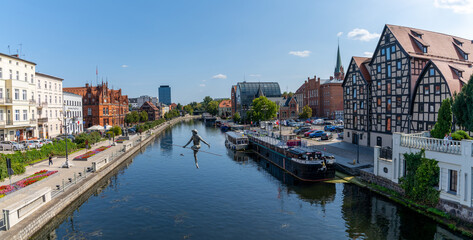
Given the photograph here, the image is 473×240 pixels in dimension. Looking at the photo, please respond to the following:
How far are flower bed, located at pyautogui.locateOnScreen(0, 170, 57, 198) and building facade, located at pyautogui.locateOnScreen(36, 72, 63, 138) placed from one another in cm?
3049

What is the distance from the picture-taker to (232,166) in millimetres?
41188

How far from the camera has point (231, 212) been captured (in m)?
23.0

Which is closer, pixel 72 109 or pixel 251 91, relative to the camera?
pixel 72 109

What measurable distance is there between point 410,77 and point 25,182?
4135cm

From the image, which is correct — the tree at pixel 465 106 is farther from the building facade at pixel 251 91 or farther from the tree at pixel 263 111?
the building facade at pixel 251 91

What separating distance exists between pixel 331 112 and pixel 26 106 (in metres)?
76.5

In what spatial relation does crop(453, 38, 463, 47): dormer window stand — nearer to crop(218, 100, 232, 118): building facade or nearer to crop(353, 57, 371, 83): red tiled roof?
crop(353, 57, 371, 83): red tiled roof

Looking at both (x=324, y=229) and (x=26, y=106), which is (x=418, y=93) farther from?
(x=26, y=106)

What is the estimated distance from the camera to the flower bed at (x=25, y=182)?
72.2ft

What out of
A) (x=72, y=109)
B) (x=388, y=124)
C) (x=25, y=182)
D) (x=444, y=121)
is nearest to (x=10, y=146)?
(x=25, y=182)

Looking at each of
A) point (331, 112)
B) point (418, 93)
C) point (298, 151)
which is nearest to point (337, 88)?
point (331, 112)

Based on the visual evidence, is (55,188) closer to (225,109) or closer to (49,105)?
(49,105)

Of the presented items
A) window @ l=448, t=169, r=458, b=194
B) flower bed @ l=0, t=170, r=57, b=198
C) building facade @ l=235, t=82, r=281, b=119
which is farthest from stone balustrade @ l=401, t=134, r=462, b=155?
building facade @ l=235, t=82, r=281, b=119

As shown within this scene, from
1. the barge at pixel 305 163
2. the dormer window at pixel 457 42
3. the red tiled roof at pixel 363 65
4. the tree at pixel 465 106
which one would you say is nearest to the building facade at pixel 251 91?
the red tiled roof at pixel 363 65
